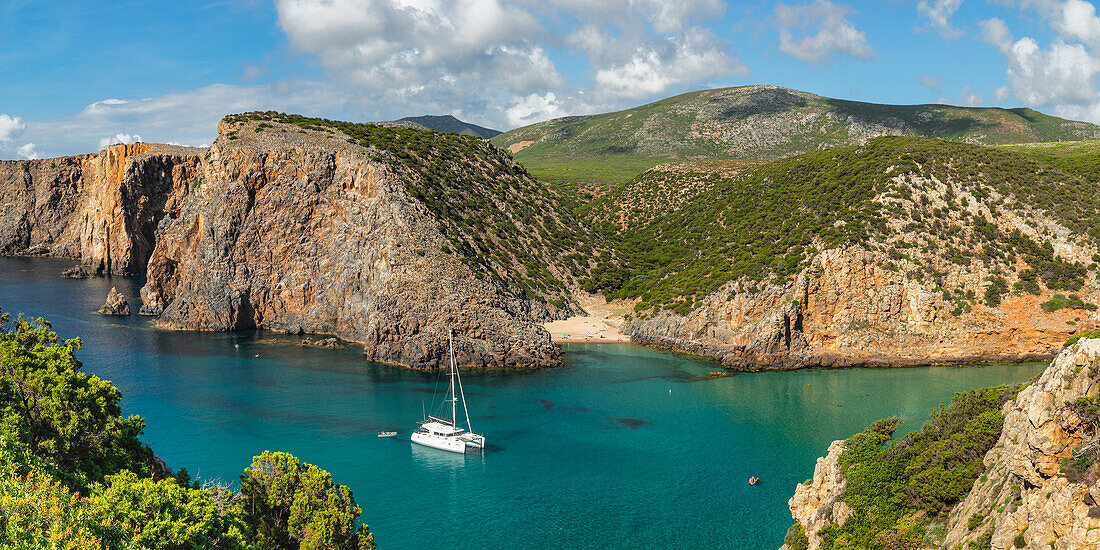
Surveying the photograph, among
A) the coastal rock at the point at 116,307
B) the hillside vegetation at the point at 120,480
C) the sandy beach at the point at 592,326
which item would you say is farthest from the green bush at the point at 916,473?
the coastal rock at the point at 116,307

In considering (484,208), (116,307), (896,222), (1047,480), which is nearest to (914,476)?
(1047,480)

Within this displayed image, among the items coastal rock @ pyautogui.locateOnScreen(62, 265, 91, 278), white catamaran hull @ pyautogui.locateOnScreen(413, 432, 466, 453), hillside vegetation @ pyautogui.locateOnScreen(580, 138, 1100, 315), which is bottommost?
white catamaran hull @ pyautogui.locateOnScreen(413, 432, 466, 453)

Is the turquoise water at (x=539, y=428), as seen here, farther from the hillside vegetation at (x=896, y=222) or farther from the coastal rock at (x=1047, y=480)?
the coastal rock at (x=1047, y=480)

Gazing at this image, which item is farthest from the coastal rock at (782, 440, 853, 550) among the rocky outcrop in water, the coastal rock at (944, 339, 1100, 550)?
the rocky outcrop in water

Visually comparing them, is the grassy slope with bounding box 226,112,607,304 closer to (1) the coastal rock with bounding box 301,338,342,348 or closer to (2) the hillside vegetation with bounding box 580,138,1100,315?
(2) the hillside vegetation with bounding box 580,138,1100,315

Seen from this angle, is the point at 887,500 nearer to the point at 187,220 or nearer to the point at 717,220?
the point at 717,220

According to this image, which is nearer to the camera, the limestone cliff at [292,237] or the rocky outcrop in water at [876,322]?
the rocky outcrop in water at [876,322]

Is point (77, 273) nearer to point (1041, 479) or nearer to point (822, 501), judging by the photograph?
point (822, 501)
